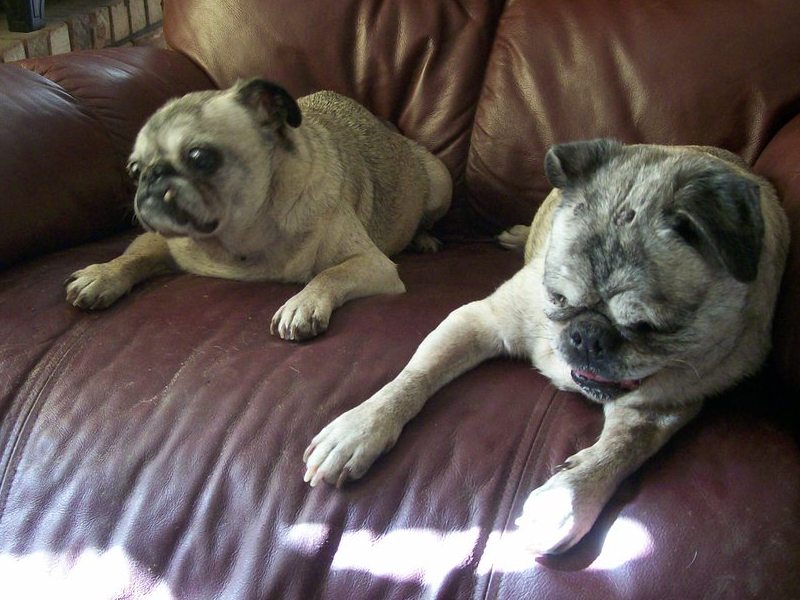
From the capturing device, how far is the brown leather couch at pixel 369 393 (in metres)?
1.15

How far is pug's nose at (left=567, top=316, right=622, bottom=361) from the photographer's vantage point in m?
1.25

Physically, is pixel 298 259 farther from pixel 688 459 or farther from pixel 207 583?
pixel 688 459

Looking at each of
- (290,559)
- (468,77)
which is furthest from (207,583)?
(468,77)

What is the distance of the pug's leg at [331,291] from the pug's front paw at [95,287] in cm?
34

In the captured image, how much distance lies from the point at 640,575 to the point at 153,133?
1.28 metres

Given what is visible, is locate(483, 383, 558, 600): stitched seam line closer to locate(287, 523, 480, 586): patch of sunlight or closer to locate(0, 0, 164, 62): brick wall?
locate(287, 523, 480, 586): patch of sunlight

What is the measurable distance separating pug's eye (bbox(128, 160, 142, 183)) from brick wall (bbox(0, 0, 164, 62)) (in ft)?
4.68

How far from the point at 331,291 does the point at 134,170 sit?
0.52 m

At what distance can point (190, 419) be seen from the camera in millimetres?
1338

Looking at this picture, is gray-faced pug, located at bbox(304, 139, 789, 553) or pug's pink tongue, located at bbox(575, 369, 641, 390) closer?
gray-faced pug, located at bbox(304, 139, 789, 553)

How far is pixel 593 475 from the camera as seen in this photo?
1.19 m

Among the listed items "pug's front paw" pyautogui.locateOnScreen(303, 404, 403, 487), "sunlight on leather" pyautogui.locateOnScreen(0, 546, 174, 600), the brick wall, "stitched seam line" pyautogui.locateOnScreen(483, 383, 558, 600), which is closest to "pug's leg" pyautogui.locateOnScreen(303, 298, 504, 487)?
"pug's front paw" pyautogui.locateOnScreen(303, 404, 403, 487)

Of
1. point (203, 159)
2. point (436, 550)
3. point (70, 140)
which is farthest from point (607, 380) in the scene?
point (70, 140)

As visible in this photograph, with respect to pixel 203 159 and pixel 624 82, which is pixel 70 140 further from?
pixel 624 82
